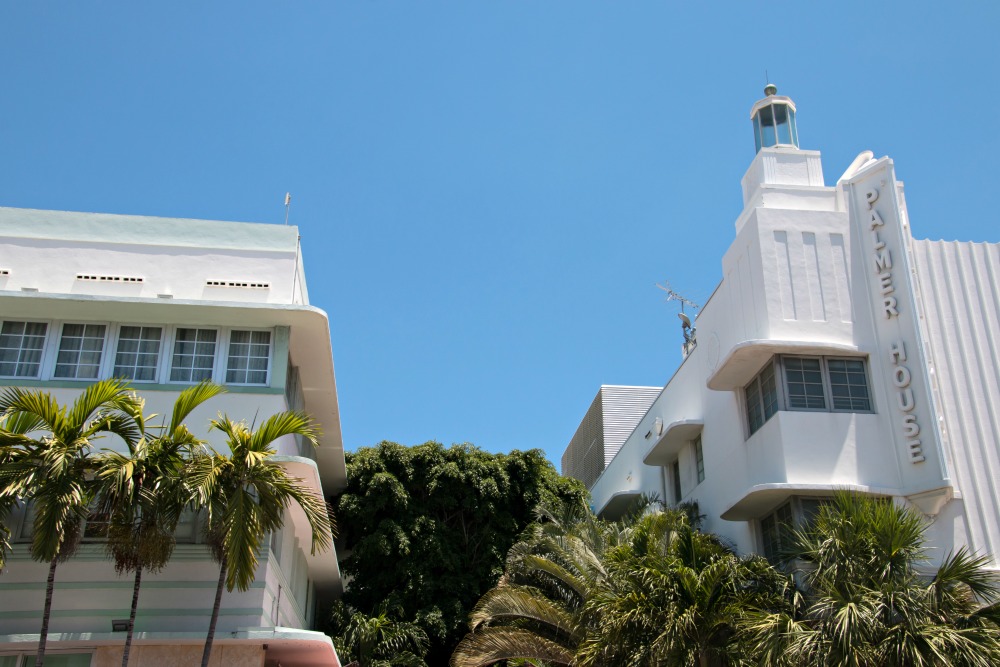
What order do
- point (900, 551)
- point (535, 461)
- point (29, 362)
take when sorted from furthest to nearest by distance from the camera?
point (535, 461), point (29, 362), point (900, 551)

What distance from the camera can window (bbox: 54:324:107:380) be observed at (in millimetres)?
16406

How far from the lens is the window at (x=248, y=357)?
1662 centimetres

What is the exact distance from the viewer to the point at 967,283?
20.0m

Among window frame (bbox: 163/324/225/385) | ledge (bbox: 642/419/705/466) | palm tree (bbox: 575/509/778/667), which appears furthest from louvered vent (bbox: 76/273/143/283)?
ledge (bbox: 642/419/705/466)

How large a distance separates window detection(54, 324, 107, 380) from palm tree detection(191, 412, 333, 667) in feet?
13.4

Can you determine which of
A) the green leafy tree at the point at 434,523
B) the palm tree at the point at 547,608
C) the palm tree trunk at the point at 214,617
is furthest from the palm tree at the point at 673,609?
the green leafy tree at the point at 434,523

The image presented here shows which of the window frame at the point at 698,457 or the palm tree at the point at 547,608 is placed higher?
the window frame at the point at 698,457

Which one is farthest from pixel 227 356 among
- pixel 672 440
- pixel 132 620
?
pixel 672 440

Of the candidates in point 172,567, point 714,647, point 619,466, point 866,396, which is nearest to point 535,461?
point 619,466

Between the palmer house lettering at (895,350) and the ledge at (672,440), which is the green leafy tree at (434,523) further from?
the palmer house lettering at (895,350)

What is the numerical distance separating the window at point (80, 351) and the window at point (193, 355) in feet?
4.16

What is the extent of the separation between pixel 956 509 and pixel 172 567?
13.8m

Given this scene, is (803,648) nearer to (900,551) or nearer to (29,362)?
(900,551)

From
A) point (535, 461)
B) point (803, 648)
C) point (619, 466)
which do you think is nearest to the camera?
point (803, 648)
